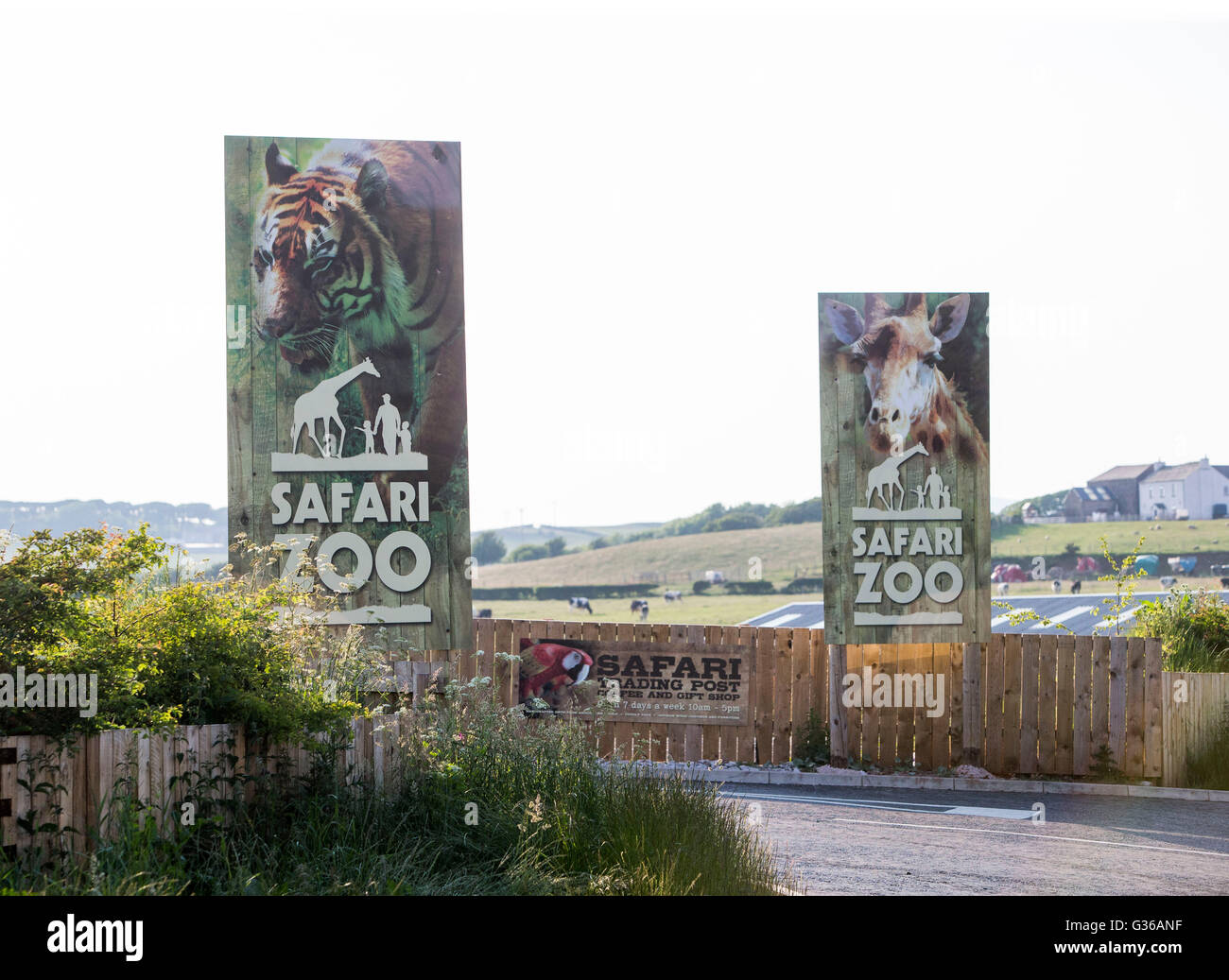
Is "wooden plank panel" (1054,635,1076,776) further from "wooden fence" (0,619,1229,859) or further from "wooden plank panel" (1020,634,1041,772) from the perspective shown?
"wooden plank panel" (1020,634,1041,772)

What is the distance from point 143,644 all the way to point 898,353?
30.7 feet

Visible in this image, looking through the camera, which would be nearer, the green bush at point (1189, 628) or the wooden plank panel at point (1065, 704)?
the green bush at point (1189, 628)

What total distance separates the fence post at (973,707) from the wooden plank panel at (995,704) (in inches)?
4.1

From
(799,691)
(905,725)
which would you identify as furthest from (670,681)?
(905,725)

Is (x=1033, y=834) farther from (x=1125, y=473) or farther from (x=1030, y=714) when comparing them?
(x=1125, y=473)

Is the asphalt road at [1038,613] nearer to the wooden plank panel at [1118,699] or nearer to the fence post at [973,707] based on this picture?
the wooden plank panel at [1118,699]

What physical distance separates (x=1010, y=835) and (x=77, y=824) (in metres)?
8.08

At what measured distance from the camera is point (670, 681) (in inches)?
536

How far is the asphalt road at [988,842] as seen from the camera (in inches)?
316

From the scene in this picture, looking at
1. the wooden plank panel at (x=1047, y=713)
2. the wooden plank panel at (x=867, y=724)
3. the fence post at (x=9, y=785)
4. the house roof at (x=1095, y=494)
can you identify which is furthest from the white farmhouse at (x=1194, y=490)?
the fence post at (x=9, y=785)

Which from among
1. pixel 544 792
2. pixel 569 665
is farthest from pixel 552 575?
pixel 544 792

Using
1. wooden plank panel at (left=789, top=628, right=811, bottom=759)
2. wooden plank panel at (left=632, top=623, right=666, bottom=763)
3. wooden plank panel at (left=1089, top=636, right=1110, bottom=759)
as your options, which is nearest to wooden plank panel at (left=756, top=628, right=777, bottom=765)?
wooden plank panel at (left=789, top=628, right=811, bottom=759)
